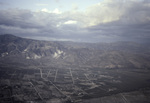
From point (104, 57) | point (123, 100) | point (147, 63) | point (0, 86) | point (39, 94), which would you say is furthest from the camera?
point (104, 57)

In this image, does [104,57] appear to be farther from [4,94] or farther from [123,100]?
[4,94]

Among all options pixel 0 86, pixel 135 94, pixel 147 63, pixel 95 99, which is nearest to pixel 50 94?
pixel 95 99

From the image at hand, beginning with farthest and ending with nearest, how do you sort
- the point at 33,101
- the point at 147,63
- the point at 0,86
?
the point at 147,63 < the point at 0,86 < the point at 33,101

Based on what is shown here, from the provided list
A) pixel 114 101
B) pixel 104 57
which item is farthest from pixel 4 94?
pixel 104 57

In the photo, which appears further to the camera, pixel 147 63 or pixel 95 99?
pixel 147 63

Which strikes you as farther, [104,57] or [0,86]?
[104,57]

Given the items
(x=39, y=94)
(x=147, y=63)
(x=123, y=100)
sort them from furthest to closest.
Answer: (x=147, y=63) → (x=39, y=94) → (x=123, y=100)

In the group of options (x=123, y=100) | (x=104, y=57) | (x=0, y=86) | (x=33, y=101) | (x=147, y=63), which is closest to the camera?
(x=33, y=101)

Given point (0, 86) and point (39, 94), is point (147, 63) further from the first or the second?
point (0, 86)
